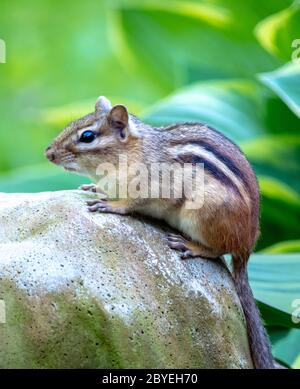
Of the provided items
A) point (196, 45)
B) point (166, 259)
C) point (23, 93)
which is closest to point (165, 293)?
point (166, 259)

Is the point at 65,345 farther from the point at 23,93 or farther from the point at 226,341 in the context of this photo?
the point at 23,93

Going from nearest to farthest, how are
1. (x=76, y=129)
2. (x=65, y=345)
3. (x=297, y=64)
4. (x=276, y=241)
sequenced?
(x=65, y=345), (x=76, y=129), (x=297, y=64), (x=276, y=241)

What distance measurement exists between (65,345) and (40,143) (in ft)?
14.6

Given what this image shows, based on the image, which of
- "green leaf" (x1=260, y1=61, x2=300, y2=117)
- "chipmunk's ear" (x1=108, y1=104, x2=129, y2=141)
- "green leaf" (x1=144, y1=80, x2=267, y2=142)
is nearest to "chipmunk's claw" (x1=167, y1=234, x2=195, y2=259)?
"chipmunk's ear" (x1=108, y1=104, x2=129, y2=141)

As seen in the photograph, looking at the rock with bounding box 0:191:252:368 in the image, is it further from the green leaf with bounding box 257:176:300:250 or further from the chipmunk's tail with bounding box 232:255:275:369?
the green leaf with bounding box 257:176:300:250

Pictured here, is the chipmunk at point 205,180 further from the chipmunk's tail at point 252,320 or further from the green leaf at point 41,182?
the green leaf at point 41,182

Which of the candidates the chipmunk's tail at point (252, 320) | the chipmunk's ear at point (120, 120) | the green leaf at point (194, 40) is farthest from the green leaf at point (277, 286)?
the green leaf at point (194, 40)

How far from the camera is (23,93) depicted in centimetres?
760

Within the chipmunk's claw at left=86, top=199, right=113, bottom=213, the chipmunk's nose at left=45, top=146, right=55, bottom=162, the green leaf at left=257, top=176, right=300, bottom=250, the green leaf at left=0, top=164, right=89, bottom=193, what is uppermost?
→ the chipmunk's nose at left=45, top=146, right=55, bottom=162

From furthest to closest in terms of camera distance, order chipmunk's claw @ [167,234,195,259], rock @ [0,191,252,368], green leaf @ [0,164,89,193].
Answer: green leaf @ [0,164,89,193] → chipmunk's claw @ [167,234,195,259] → rock @ [0,191,252,368]

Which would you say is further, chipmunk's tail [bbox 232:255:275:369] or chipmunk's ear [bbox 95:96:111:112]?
chipmunk's ear [bbox 95:96:111:112]

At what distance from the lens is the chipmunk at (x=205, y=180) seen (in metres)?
3.29

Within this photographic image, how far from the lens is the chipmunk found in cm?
329

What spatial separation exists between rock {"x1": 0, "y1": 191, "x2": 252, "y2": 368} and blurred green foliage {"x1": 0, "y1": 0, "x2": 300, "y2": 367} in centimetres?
47
